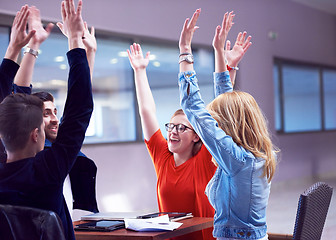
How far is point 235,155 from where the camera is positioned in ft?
5.69

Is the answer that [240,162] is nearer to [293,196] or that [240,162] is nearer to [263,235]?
[263,235]

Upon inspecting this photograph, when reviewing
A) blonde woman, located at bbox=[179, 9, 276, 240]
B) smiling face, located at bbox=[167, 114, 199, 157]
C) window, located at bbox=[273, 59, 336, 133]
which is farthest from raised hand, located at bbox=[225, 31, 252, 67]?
window, located at bbox=[273, 59, 336, 133]

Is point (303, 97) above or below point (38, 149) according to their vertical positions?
above

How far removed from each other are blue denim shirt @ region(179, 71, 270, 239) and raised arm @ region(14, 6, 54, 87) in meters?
0.59

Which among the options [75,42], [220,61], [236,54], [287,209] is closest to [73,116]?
[75,42]

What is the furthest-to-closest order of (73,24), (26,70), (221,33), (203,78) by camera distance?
(203,78) → (221,33) → (26,70) → (73,24)

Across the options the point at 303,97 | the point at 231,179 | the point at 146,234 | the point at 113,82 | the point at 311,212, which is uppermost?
the point at 303,97

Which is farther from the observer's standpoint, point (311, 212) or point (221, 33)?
point (221, 33)

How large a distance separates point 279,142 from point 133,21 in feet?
12.9

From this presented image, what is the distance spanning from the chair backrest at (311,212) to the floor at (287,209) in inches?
122

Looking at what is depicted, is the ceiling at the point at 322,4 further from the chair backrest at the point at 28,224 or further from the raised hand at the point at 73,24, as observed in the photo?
the chair backrest at the point at 28,224

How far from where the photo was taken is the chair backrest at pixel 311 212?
1588mm

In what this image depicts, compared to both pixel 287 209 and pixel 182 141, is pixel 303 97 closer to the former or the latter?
pixel 287 209

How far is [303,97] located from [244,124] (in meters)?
8.49
